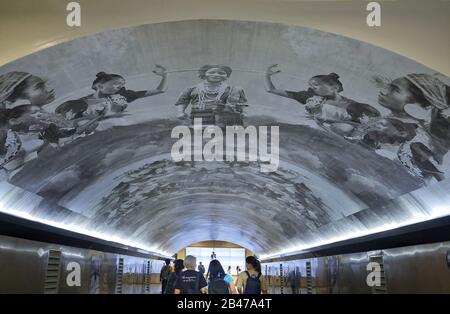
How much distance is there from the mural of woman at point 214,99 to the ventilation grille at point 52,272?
5.98m

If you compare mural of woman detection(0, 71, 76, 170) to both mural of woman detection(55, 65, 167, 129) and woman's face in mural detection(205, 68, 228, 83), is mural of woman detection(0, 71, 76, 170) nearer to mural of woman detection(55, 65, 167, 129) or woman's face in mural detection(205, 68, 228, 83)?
mural of woman detection(55, 65, 167, 129)

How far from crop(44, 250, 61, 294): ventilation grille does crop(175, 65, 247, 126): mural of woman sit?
19.6 ft

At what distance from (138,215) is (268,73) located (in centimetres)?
1562

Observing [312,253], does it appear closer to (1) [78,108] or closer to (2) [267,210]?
(2) [267,210]

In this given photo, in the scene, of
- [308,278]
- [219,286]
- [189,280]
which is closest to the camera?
[219,286]

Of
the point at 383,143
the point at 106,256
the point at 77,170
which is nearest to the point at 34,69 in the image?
the point at 77,170

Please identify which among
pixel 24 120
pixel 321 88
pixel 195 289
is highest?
pixel 321 88

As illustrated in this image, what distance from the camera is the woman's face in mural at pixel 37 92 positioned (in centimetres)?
838

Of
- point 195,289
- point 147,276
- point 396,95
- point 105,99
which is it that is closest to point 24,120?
point 105,99

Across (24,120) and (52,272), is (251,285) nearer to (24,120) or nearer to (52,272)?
(24,120)

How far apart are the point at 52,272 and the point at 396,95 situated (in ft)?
35.2

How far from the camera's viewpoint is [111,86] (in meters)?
9.48

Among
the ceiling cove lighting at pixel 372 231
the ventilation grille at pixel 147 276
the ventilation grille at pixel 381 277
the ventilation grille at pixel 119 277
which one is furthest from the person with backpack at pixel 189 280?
the ventilation grille at pixel 147 276

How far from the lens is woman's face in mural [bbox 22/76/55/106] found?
838cm
